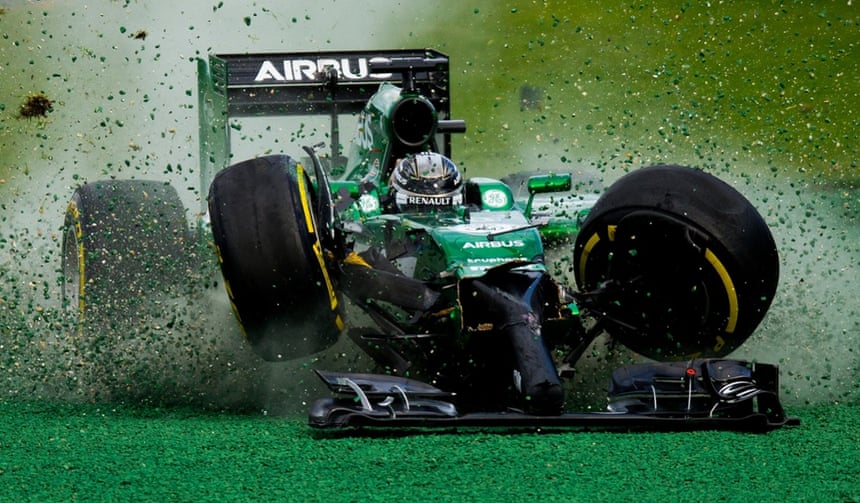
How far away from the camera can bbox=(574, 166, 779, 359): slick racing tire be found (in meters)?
7.69

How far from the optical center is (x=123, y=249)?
375 inches

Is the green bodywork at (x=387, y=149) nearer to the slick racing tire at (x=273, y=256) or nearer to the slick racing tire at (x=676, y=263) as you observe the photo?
the slick racing tire at (x=676, y=263)

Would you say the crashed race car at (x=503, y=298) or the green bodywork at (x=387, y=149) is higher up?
the green bodywork at (x=387, y=149)

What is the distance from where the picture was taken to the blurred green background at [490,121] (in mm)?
8953

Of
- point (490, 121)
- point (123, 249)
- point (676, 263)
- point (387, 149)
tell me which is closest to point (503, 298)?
point (676, 263)

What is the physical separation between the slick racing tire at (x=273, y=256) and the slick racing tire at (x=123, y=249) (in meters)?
1.81

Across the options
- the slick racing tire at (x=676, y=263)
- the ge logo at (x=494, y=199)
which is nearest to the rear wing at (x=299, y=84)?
the ge logo at (x=494, y=199)

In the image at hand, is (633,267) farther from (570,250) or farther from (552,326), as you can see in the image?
(570,250)

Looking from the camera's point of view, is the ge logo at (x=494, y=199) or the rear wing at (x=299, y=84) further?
the rear wing at (x=299, y=84)

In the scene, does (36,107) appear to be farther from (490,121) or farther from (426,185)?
(426,185)

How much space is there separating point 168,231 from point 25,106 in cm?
938

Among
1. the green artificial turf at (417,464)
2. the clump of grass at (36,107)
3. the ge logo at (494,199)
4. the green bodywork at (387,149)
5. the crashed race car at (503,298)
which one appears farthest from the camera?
the clump of grass at (36,107)

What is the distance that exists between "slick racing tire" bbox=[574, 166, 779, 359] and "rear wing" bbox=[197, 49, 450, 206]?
156 inches

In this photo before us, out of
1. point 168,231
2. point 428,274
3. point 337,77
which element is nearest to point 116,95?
point 337,77
